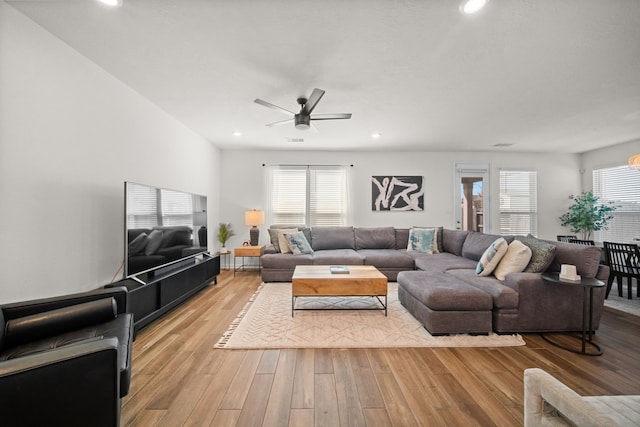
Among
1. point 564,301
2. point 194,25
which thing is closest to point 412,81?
point 194,25

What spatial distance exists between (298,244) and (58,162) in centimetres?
335

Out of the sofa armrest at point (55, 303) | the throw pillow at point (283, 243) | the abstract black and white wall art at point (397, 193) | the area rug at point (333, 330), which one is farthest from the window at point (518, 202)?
the sofa armrest at point (55, 303)

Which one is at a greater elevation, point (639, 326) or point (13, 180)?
point (13, 180)

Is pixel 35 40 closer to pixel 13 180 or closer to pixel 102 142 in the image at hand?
pixel 102 142

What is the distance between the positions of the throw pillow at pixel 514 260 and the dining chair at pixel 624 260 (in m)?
1.96

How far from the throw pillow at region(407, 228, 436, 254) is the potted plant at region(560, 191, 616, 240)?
131 inches

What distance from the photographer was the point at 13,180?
1850mm

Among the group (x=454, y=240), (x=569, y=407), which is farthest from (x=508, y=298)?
(x=454, y=240)

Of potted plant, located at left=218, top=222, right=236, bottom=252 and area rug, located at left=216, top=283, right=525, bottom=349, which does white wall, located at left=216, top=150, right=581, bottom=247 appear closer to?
potted plant, located at left=218, top=222, right=236, bottom=252

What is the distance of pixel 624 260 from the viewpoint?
3564mm

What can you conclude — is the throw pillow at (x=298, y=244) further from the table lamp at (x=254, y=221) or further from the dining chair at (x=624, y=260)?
the dining chair at (x=624, y=260)

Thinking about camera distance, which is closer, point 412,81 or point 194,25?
point 194,25

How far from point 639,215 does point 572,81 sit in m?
4.26

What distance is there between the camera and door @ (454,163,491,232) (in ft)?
19.9
